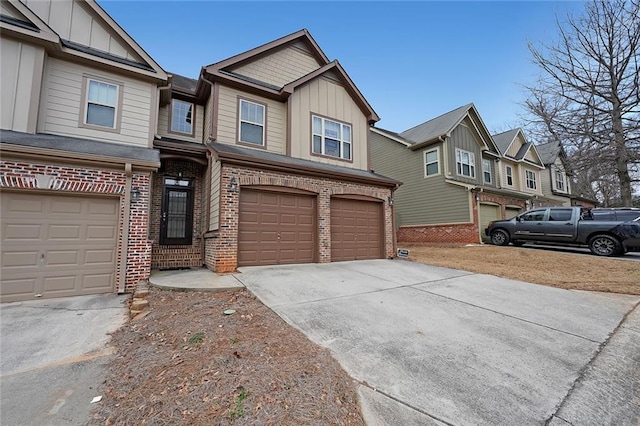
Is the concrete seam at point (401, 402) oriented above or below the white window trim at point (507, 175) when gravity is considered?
below

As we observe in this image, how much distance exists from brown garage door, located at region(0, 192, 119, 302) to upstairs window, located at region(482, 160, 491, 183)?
63.7 feet

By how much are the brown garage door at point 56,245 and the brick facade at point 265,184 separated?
2266 millimetres

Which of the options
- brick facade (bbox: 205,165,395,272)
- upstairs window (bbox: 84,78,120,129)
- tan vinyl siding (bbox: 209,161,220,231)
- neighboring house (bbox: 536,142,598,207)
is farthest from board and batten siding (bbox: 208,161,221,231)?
neighboring house (bbox: 536,142,598,207)

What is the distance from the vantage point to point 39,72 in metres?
6.61

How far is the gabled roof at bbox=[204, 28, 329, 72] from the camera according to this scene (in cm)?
882

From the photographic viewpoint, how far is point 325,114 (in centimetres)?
1062

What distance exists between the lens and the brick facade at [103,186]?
5418 millimetres

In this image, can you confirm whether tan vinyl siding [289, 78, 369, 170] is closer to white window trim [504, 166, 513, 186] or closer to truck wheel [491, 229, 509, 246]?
truck wheel [491, 229, 509, 246]

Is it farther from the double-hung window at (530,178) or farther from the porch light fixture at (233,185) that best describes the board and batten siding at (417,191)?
the double-hung window at (530,178)

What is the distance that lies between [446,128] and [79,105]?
16217 mm

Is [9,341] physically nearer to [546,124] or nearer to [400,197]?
[400,197]

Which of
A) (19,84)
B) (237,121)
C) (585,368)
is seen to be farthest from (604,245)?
(19,84)

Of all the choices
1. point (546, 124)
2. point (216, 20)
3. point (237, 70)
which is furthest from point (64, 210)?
point (546, 124)

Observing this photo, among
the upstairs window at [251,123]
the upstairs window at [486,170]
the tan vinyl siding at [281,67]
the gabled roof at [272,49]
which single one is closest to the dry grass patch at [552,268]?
the upstairs window at [251,123]
